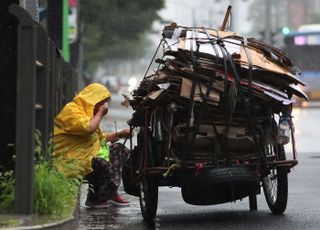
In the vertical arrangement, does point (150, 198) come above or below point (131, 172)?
below

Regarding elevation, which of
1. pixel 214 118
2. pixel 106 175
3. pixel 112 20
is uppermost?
pixel 112 20

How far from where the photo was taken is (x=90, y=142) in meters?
8.93

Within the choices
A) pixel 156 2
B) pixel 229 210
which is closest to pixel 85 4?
pixel 156 2

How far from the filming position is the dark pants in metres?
8.97

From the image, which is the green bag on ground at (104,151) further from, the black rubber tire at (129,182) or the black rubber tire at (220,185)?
the black rubber tire at (220,185)

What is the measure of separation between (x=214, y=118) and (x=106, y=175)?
1635mm

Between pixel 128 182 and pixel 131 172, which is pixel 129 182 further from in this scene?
pixel 131 172

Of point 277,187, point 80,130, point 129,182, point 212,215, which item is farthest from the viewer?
point 129,182

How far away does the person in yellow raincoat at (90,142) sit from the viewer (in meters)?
8.66

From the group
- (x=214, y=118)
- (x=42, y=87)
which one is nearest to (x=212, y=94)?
(x=214, y=118)

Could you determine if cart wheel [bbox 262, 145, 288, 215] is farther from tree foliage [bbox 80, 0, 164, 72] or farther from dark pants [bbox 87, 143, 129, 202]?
tree foliage [bbox 80, 0, 164, 72]

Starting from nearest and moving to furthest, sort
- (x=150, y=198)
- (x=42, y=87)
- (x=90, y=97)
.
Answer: (x=42, y=87) < (x=150, y=198) < (x=90, y=97)

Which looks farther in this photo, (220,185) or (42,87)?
(42,87)

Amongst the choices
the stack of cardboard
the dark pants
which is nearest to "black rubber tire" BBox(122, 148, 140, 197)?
the dark pants
